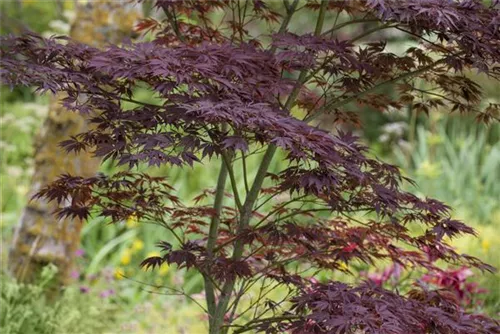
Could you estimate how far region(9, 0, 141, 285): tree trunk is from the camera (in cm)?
440

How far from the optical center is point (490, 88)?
1083 centimetres

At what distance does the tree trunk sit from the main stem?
1.74m

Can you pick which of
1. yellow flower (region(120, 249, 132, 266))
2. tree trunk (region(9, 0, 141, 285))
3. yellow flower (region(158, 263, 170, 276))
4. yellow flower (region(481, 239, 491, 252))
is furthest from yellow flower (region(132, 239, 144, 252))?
yellow flower (region(481, 239, 491, 252))

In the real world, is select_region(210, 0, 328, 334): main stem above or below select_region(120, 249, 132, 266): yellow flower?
below

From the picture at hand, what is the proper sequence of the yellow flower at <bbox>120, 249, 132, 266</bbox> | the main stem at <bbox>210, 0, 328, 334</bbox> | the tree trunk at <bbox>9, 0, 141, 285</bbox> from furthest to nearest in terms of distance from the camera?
the yellow flower at <bbox>120, 249, 132, 266</bbox>
the tree trunk at <bbox>9, 0, 141, 285</bbox>
the main stem at <bbox>210, 0, 328, 334</bbox>

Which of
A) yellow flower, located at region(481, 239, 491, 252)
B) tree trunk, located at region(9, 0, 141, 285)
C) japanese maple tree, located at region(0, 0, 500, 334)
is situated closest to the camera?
japanese maple tree, located at region(0, 0, 500, 334)

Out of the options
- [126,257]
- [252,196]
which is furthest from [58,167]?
[252,196]

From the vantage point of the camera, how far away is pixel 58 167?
4.43 m

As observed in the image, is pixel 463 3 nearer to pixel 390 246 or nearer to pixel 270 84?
pixel 270 84

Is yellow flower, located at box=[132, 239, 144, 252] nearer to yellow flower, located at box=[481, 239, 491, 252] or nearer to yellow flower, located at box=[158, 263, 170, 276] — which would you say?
yellow flower, located at box=[158, 263, 170, 276]

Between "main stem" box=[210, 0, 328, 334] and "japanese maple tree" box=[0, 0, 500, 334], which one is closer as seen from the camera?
"japanese maple tree" box=[0, 0, 500, 334]

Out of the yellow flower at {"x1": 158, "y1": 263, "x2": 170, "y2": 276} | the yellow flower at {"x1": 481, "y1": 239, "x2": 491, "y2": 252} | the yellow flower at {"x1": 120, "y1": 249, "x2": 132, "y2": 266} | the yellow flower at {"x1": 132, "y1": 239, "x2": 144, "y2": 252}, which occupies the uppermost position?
the yellow flower at {"x1": 481, "y1": 239, "x2": 491, "y2": 252}

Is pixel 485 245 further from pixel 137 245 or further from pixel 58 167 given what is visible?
pixel 58 167

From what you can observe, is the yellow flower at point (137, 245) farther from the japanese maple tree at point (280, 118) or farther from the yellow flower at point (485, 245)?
the japanese maple tree at point (280, 118)
